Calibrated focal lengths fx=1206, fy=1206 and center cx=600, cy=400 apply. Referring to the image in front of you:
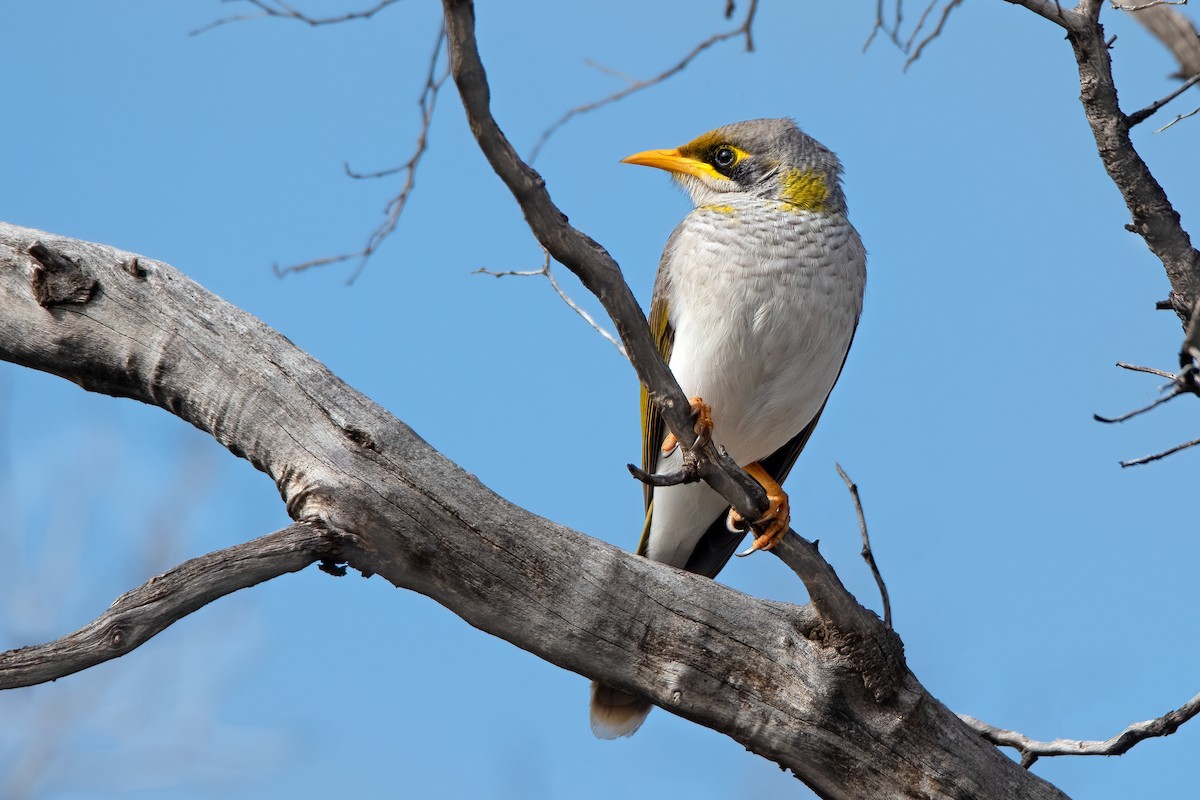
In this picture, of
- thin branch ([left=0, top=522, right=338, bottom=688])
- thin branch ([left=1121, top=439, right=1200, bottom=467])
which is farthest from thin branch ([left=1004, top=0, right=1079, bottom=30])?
thin branch ([left=0, top=522, right=338, bottom=688])

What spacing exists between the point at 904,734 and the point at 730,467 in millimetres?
1164

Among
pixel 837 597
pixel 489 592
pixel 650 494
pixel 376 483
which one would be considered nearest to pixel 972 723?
pixel 837 597

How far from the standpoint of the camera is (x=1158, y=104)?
368cm

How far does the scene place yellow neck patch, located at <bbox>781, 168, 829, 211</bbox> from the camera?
5.29 m

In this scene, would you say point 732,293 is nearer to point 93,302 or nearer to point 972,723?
point 972,723

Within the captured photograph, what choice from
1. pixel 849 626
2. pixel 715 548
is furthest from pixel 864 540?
pixel 715 548

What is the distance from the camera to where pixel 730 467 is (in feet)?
13.1

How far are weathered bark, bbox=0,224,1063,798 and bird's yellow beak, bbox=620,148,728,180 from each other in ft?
7.09

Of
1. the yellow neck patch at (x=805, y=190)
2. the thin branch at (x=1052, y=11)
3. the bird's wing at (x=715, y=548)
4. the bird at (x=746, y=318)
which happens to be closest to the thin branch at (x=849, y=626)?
the bird at (x=746, y=318)

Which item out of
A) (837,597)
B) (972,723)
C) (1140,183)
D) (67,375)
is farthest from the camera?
(972,723)

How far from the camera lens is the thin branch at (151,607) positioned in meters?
3.25

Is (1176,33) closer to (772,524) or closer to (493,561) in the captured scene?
(772,524)

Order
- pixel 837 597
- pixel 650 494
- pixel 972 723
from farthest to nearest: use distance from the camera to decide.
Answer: pixel 650 494, pixel 972 723, pixel 837 597

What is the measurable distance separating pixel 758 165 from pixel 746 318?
3.40 feet
